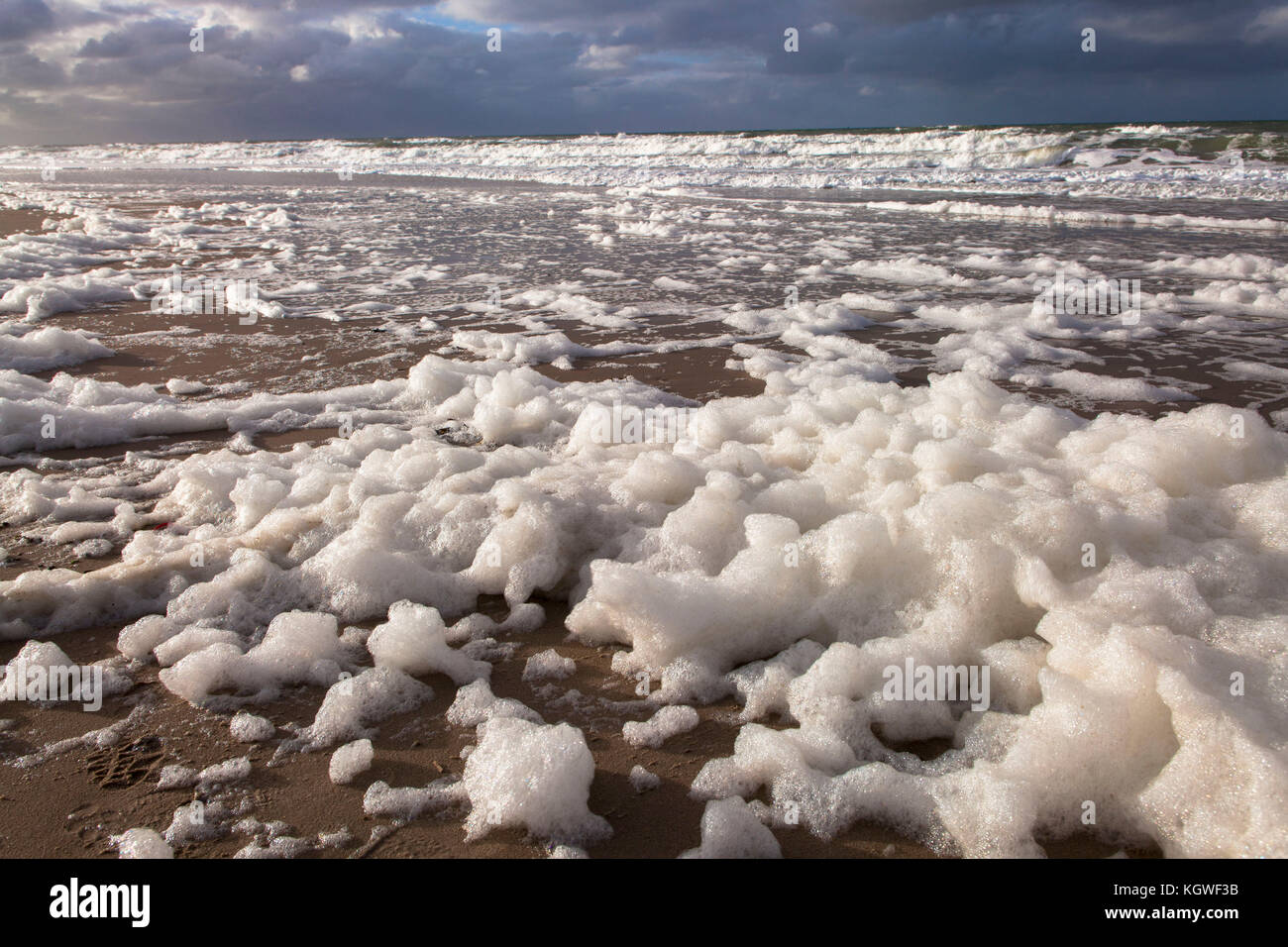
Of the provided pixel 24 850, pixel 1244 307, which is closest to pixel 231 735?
pixel 24 850

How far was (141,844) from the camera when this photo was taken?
1932 millimetres

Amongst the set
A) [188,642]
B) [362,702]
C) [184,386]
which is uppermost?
[184,386]

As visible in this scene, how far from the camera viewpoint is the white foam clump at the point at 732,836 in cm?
193

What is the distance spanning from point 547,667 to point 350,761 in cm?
68

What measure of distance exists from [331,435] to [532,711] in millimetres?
2751

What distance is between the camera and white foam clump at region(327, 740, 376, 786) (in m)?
2.17

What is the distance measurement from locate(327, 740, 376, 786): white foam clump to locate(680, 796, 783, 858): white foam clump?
93cm

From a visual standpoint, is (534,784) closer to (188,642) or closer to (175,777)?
(175,777)

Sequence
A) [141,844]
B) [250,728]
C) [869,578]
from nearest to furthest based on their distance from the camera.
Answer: [141,844] < [250,728] < [869,578]

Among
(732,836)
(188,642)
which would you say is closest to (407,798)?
(732,836)

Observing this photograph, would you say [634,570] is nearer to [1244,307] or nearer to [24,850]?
[24,850]

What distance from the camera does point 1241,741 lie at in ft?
6.70

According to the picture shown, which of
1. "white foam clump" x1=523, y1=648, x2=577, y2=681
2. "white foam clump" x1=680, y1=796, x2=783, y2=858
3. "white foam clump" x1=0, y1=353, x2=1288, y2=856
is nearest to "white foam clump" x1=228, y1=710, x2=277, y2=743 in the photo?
"white foam clump" x1=0, y1=353, x2=1288, y2=856

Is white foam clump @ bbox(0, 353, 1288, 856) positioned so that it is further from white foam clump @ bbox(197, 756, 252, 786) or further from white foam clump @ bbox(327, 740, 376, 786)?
white foam clump @ bbox(197, 756, 252, 786)
